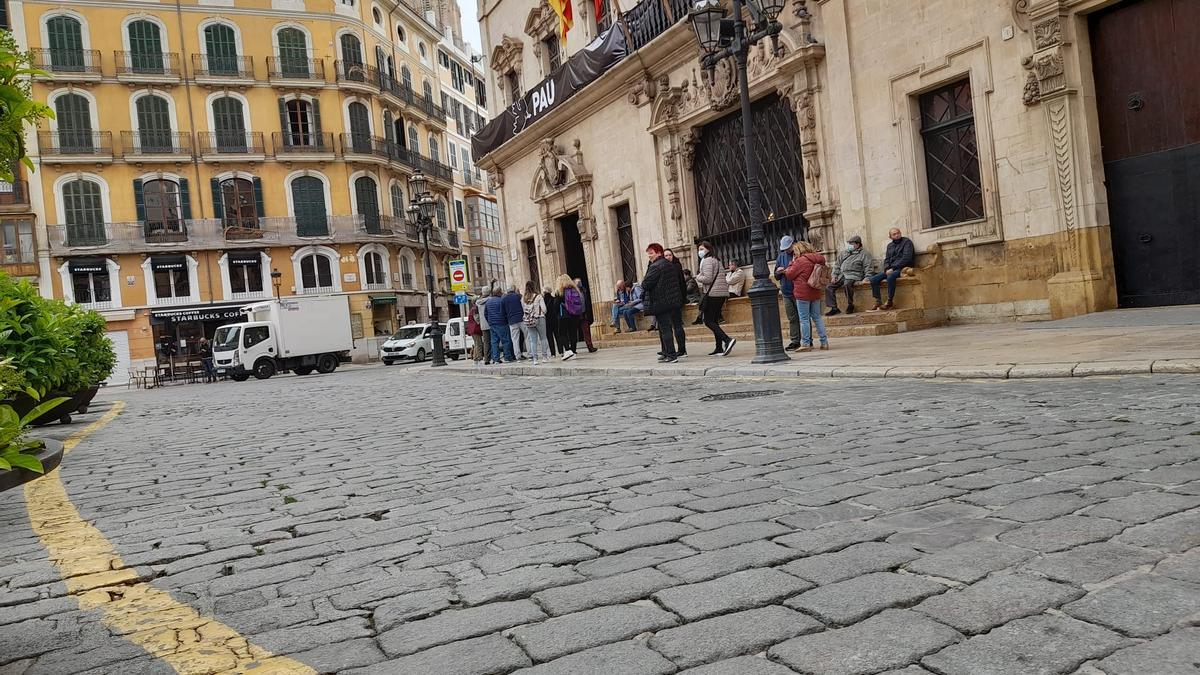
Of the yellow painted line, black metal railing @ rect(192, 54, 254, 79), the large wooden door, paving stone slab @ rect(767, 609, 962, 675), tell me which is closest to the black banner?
the large wooden door

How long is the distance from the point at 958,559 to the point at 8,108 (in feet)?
12.1

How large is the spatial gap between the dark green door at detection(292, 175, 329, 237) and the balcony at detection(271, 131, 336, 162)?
1.10m

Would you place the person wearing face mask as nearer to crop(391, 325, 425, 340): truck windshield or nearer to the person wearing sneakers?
the person wearing sneakers

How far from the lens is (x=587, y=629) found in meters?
2.62

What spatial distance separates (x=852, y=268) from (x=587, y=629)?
13.2 metres

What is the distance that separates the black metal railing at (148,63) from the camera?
140 ft

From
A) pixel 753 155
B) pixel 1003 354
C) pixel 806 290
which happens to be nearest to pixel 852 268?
pixel 806 290

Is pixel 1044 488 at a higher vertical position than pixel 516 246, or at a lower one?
lower

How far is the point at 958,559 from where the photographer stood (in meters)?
3.00

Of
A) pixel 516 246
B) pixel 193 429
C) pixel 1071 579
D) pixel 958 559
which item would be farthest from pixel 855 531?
pixel 516 246

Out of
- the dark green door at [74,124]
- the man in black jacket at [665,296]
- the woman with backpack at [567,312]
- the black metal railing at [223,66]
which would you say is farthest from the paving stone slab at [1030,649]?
the black metal railing at [223,66]

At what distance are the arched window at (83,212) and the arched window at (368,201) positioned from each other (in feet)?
39.5

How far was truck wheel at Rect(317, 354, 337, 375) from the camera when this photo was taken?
3206cm

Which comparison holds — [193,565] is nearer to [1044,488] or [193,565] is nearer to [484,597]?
[484,597]
